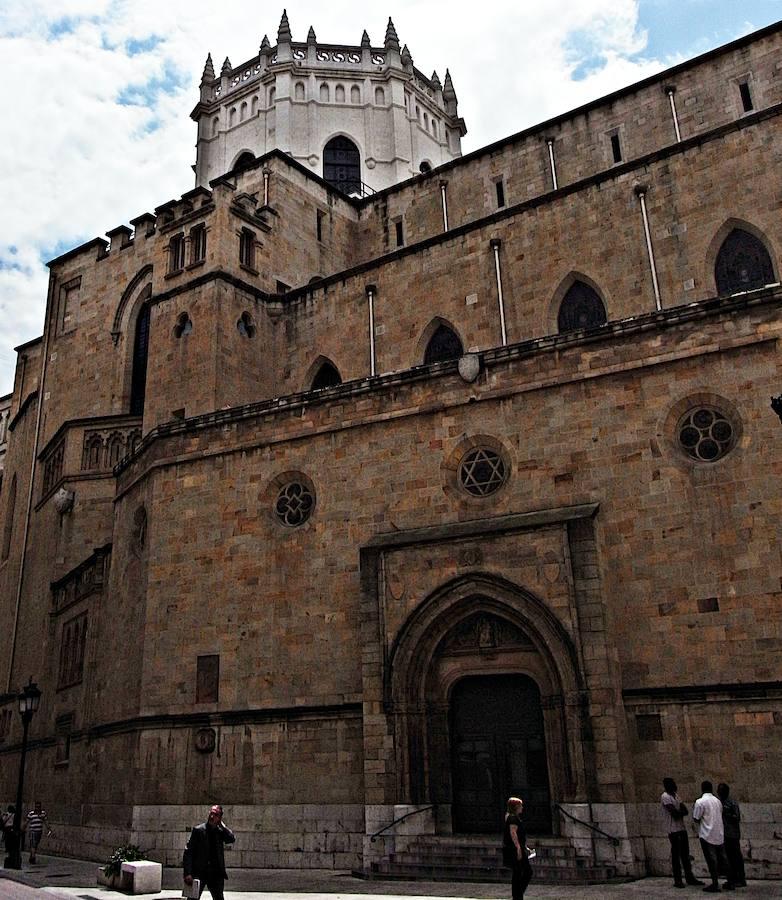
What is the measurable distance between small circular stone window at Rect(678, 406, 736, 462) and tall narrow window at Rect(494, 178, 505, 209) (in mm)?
17574

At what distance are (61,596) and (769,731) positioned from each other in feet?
71.9

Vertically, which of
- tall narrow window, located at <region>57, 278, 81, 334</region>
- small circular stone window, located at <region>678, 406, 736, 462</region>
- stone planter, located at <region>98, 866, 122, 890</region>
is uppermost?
tall narrow window, located at <region>57, 278, 81, 334</region>

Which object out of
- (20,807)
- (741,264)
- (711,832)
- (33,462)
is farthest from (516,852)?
(33,462)

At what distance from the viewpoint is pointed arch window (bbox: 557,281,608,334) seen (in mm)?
24312

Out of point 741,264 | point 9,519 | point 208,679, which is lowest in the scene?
point 208,679

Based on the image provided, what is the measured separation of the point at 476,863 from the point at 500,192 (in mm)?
23620

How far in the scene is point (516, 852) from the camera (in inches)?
410

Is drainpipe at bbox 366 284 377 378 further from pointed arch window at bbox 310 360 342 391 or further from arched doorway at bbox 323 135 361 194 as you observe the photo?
arched doorway at bbox 323 135 361 194

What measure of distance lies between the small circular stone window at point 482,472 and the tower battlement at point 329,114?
95.4ft

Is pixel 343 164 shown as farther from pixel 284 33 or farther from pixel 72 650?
pixel 72 650

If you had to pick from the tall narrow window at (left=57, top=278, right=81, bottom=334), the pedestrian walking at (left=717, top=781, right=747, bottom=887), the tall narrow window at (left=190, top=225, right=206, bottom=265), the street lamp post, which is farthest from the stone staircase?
the tall narrow window at (left=57, top=278, right=81, bottom=334)

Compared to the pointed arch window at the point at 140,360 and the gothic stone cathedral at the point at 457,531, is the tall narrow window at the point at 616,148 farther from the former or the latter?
the pointed arch window at the point at 140,360

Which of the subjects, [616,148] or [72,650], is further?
[616,148]

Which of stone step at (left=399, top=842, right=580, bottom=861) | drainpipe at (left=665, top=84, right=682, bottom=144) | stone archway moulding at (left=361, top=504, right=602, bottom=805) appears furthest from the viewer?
drainpipe at (left=665, top=84, right=682, bottom=144)
